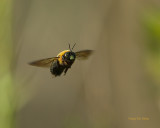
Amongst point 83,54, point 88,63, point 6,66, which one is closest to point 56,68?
point 83,54

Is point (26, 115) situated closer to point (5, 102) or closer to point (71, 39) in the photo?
point (71, 39)

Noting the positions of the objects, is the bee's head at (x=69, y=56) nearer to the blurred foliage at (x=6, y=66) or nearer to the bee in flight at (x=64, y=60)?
the bee in flight at (x=64, y=60)

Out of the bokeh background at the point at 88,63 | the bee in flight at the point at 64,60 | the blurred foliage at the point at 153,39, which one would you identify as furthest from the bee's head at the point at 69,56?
the blurred foliage at the point at 153,39

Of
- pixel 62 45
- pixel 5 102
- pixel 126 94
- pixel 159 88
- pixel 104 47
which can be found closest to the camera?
pixel 5 102

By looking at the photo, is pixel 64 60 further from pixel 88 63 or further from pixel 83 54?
pixel 88 63

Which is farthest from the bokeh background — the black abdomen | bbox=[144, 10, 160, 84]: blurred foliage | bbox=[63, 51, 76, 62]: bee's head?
bbox=[63, 51, 76, 62]: bee's head

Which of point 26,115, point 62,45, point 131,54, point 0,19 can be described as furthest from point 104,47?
point 0,19

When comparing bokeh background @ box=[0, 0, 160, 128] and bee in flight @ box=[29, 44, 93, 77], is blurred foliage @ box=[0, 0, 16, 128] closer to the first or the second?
bokeh background @ box=[0, 0, 160, 128]
